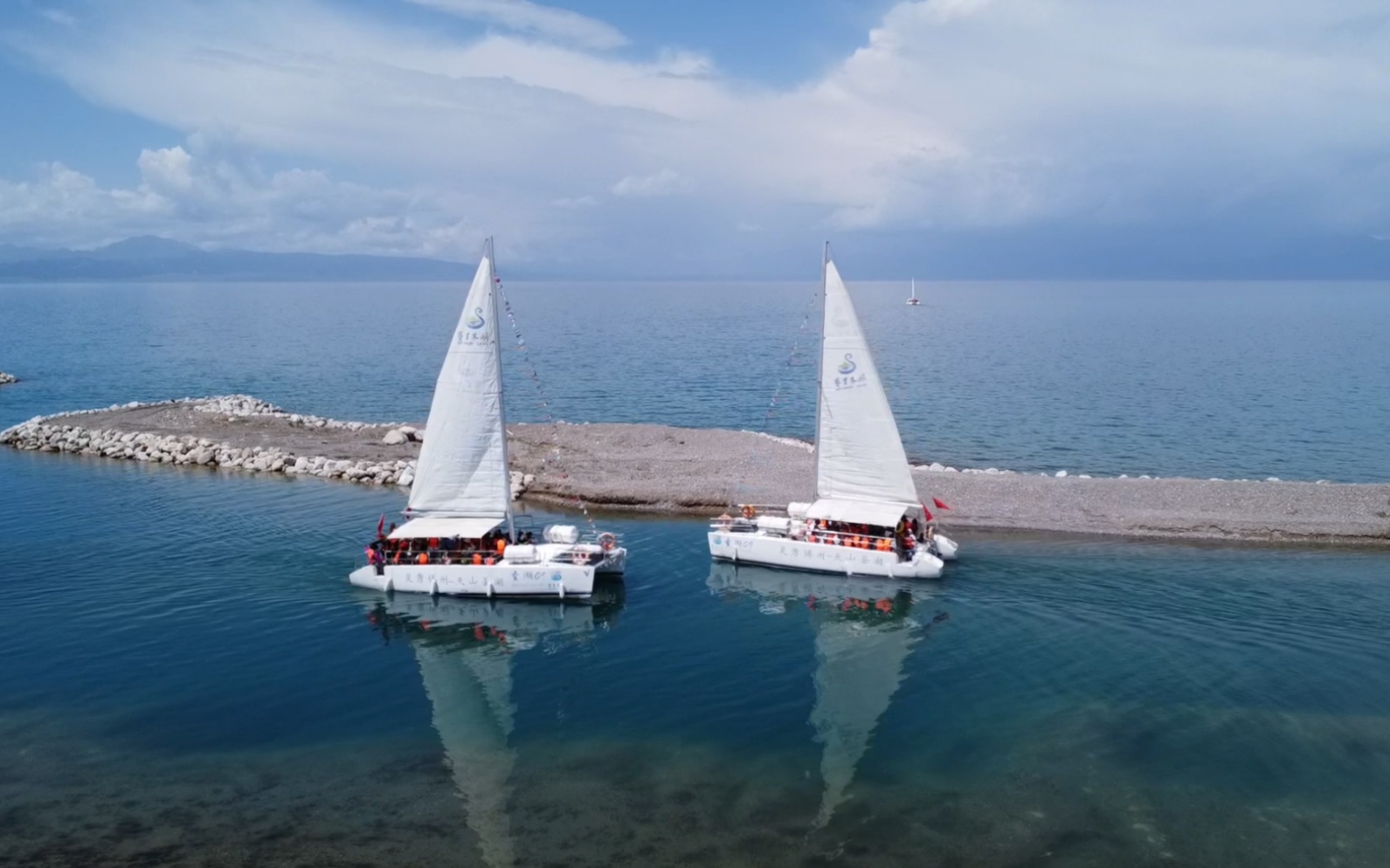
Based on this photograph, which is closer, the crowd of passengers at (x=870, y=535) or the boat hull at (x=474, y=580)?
the boat hull at (x=474, y=580)

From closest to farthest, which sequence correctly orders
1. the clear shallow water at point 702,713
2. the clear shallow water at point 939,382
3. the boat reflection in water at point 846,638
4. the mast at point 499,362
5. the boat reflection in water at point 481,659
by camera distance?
the clear shallow water at point 702,713 < the boat reflection in water at point 481,659 < the boat reflection in water at point 846,638 < the mast at point 499,362 < the clear shallow water at point 939,382

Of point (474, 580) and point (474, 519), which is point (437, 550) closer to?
point (474, 580)

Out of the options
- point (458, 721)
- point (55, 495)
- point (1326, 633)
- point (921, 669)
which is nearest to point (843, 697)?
point (921, 669)

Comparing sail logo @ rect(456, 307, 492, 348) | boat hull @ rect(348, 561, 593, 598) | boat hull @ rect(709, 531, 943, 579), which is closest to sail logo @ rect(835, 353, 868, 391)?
boat hull @ rect(709, 531, 943, 579)

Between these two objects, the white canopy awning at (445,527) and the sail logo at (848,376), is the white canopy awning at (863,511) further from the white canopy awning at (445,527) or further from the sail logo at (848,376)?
the white canopy awning at (445,527)

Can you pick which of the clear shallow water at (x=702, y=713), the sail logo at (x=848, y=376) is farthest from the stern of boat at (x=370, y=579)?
the sail logo at (x=848, y=376)

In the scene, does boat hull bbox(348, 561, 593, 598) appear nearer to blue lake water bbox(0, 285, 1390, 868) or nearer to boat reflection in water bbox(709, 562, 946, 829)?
blue lake water bbox(0, 285, 1390, 868)
